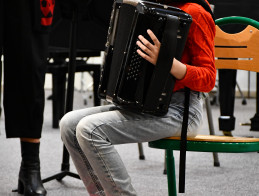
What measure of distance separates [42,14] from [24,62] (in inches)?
7.6

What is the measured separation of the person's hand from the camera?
4.68ft

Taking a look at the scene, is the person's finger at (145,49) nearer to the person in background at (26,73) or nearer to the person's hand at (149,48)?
the person's hand at (149,48)

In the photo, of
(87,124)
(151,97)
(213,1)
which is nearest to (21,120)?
(87,124)

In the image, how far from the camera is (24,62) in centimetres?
192

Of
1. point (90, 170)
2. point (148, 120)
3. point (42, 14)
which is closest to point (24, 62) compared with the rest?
point (42, 14)

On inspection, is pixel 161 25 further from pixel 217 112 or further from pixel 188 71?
pixel 217 112

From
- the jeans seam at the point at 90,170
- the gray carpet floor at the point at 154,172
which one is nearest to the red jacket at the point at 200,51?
the jeans seam at the point at 90,170

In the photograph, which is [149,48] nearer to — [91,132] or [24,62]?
[91,132]

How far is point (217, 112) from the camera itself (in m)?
→ 5.08

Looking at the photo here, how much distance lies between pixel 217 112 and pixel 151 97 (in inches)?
146

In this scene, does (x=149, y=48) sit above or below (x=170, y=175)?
above

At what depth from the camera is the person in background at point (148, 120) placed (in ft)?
4.85

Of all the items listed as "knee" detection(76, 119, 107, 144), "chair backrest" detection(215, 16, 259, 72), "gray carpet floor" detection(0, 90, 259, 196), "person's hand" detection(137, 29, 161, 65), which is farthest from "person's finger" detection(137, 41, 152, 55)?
"gray carpet floor" detection(0, 90, 259, 196)

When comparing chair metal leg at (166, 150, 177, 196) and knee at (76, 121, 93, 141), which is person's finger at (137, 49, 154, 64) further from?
chair metal leg at (166, 150, 177, 196)
